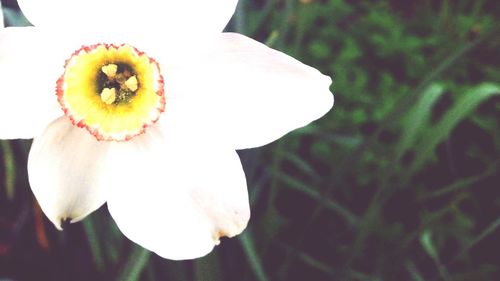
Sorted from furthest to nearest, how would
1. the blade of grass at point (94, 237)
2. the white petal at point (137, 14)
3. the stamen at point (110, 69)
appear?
the blade of grass at point (94, 237) < the stamen at point (110, 69) < the white petal at point (137, 14)

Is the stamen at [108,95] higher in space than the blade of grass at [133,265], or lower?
higher

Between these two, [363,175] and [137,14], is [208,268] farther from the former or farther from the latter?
[363,175]

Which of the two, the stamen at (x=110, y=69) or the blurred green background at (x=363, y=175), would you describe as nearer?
the stamen at (x=110, y=69)

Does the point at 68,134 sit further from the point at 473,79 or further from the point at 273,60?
the point at 473,79

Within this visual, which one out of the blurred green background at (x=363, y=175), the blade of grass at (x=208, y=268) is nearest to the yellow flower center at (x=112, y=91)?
the blade of grass at (x=208, y=268)

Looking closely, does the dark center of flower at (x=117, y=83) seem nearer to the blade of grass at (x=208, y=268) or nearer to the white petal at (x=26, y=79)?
the white petal at (x=26, y=79)

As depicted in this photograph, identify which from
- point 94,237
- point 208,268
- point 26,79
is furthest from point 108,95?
point 94,237

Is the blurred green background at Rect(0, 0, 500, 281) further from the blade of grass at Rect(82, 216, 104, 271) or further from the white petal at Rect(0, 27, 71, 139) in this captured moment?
the white petal at Rect(0, 27, 71, 139)
